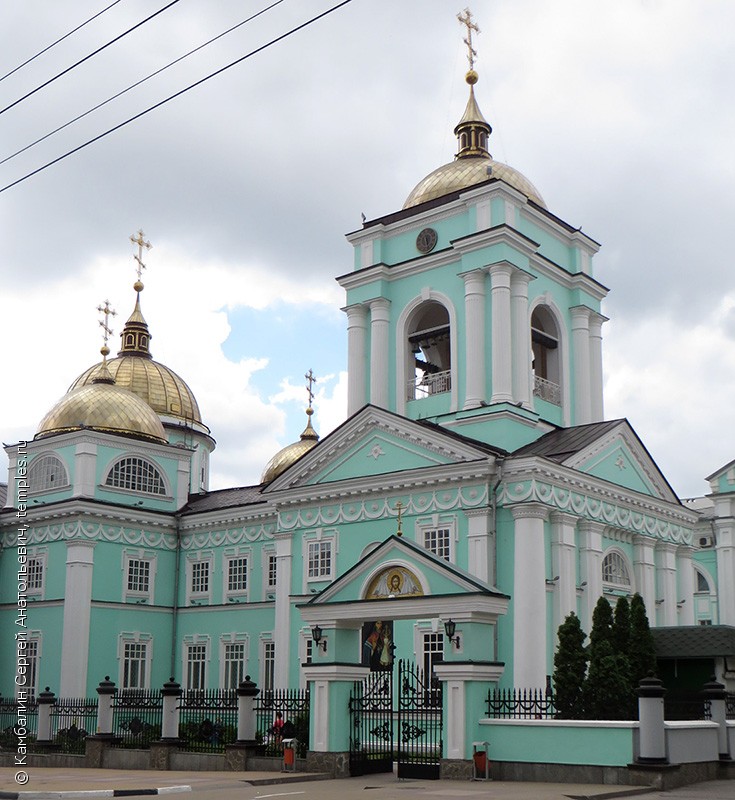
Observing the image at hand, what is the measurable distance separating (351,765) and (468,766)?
277 cm

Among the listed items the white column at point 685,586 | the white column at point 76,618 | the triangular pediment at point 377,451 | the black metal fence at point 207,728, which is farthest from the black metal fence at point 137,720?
the white column at point 685,586

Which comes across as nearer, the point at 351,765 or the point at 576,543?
the point at 351,765

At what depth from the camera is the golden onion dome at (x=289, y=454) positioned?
1982 inches

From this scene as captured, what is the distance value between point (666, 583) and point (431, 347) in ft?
34.0

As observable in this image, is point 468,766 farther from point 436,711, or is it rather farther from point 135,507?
point 135,507

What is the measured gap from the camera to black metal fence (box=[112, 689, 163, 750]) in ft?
89.1

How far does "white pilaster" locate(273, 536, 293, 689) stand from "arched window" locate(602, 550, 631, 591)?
9033mm

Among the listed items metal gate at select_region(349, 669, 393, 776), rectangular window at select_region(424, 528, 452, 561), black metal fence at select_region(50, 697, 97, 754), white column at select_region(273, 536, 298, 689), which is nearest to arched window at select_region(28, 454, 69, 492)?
black metal fence at select_region(50, 697, 97, 754)

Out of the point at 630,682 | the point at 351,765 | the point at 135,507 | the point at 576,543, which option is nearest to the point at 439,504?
the point at 576,543

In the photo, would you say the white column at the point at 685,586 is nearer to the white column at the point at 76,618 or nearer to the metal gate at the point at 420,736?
the metal gate at the point at 420,736

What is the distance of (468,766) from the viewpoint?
19.8m

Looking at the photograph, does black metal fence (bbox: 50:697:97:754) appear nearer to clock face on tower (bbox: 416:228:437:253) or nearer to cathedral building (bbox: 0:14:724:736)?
cathedral building (bbox: 0:14:724:736)

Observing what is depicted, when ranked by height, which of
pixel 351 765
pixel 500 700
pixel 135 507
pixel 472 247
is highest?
pixel 472 247

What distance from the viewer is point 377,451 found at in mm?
31094
